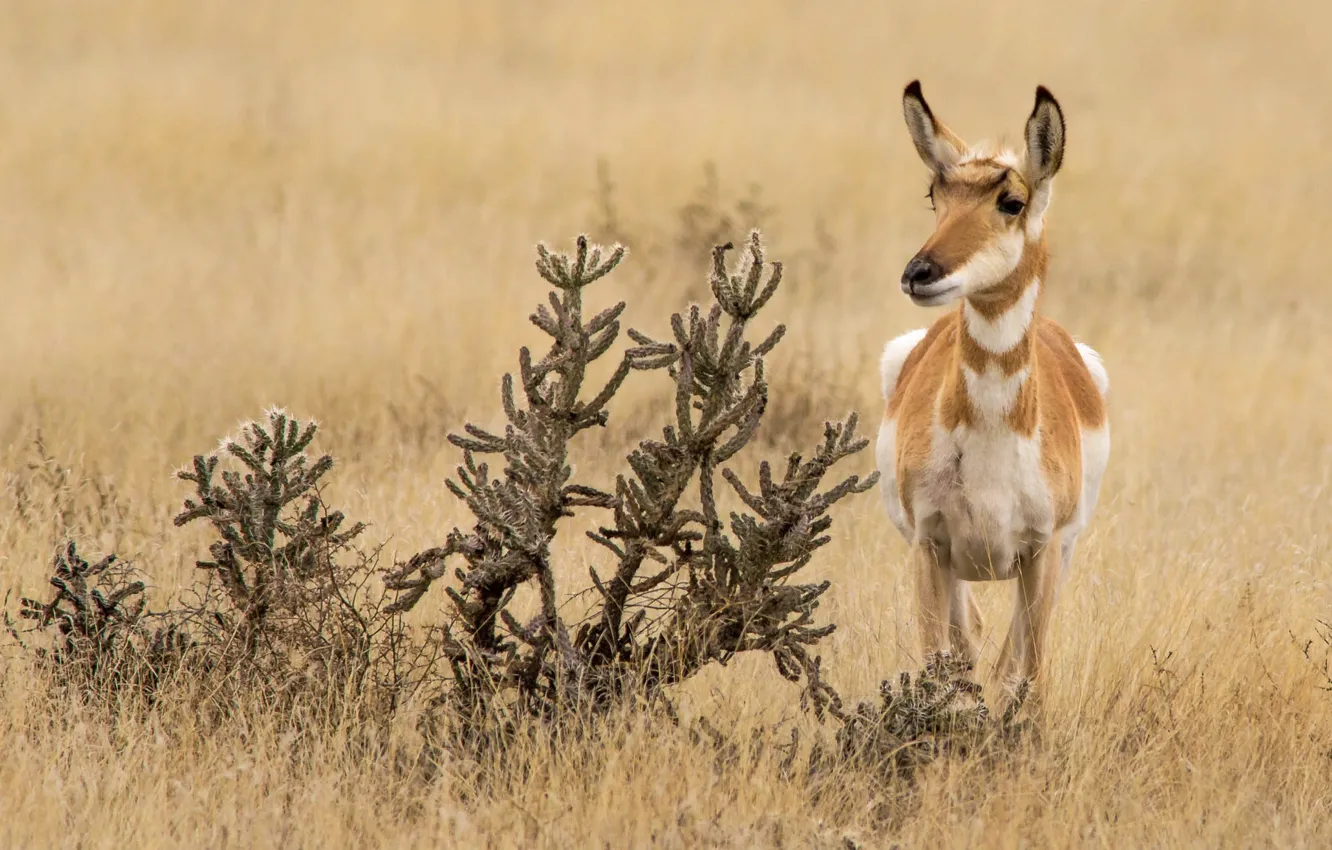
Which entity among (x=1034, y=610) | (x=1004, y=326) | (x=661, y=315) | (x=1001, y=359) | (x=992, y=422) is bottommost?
(x=1034, y=610)

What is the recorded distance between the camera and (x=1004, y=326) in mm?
5977

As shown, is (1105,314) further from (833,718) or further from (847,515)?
(833,718)

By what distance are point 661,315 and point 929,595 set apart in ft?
21.9

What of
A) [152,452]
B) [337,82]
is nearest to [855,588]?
[152,452]

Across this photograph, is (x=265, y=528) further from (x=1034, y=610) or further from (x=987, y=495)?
(x=1034, y=610)

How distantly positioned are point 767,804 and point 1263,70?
20538 mm

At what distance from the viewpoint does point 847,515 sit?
8586 millimetres

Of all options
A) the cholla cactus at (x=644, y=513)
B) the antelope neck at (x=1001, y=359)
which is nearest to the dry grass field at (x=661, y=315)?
the cholla cactus at (x=644, y=513)

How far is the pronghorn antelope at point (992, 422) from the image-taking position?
5.80 m

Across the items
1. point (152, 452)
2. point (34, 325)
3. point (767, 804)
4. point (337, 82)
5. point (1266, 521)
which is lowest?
point (767, 804)

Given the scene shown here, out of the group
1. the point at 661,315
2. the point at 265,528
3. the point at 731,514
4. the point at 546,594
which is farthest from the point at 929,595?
the point at 661,315

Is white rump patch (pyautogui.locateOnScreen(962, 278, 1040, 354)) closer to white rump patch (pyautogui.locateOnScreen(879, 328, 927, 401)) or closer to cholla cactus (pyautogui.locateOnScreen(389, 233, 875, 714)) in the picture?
cholla cactus (pyautogui.locateOnScreen(389, 233, 875, 714))

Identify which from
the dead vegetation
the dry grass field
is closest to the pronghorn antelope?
the dry grass field

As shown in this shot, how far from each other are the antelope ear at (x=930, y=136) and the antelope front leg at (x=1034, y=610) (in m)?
1.46
